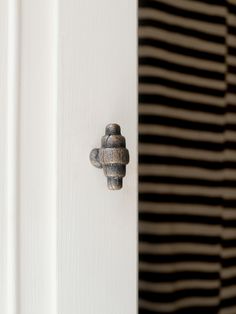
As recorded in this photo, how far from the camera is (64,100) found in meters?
0.39

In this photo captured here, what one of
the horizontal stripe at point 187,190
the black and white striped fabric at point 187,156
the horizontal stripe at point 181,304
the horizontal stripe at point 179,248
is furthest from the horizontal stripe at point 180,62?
the horizontal stripe at point 181,304

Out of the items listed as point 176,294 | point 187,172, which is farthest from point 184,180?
point 176,294

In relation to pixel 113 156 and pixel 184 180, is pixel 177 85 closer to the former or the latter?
pixel 184 180

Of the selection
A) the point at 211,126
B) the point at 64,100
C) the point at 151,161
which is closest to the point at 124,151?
the point at 64,100

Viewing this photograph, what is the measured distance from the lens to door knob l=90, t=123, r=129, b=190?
37cm

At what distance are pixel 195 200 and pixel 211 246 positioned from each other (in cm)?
11

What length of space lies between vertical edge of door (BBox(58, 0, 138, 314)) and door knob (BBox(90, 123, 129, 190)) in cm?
2

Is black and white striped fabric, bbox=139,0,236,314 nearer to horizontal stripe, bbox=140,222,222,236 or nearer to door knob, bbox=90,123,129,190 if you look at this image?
horizontal stripe, bbox=140,222,222,236

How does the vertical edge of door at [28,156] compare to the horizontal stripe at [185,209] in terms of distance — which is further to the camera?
the horizontal stripe at [185,209]

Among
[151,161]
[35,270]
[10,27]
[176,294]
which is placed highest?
[10,27]

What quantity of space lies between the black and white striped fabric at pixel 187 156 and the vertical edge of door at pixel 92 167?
1.18 ft

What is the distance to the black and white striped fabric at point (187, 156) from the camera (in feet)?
2.58

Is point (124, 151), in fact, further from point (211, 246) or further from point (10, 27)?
point (211, 246)

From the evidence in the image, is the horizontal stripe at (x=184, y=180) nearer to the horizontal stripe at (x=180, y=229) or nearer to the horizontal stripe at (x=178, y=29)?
the horizontal stripe at (x=180, y=229)
